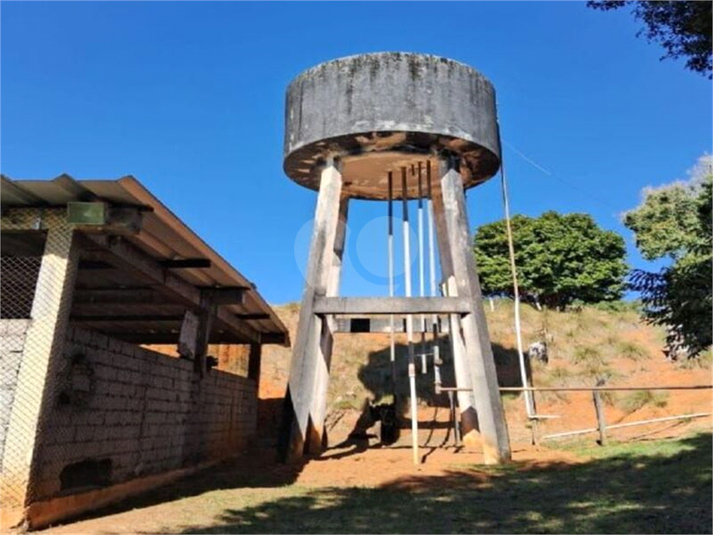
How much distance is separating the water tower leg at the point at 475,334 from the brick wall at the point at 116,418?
5196mm

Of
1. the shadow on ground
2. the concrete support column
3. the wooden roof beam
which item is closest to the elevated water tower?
the wooden roof beam

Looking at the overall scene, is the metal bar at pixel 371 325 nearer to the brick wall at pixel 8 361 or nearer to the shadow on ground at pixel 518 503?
the shadow on ground at pixel 518 503

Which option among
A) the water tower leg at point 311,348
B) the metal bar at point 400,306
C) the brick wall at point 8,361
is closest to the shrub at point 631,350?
the metal bar at point 400,306

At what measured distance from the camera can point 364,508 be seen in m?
7.41

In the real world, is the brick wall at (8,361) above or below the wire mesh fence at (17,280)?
below

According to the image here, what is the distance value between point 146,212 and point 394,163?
7.60m

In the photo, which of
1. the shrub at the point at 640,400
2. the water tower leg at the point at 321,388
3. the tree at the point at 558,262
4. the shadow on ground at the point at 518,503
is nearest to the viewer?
the shadow on ground at the point at 518,503

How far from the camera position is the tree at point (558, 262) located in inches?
1325

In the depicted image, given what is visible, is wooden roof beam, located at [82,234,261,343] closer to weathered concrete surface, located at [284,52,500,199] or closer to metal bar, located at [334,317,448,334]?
metal bar, located at [334,317,448,334]

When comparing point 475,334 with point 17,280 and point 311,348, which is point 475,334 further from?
point 17,280

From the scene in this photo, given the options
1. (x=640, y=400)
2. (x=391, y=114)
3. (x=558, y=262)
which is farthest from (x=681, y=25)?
(x=558, y=262)

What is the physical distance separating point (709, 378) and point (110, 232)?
18053mm

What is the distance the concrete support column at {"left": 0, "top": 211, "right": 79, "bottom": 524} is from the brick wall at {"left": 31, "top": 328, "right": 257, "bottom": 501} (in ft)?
0.47

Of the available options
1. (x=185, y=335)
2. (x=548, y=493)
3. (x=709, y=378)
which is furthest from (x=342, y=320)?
(x=709, y=378)
